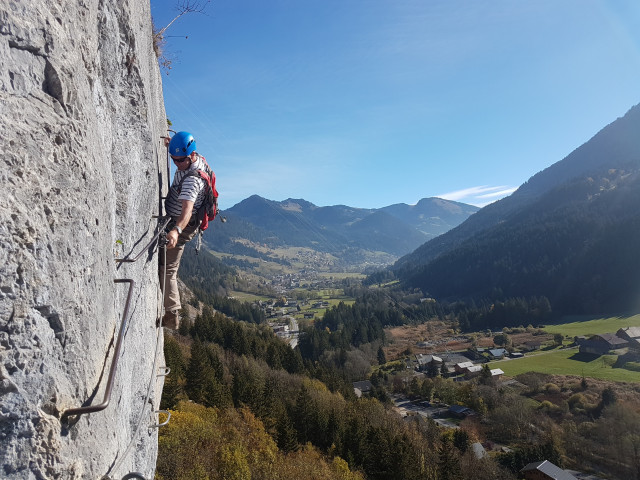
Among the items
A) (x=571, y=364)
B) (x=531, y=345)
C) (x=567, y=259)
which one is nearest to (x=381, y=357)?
(x=531, y=345)

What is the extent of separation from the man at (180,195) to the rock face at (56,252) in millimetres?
1479

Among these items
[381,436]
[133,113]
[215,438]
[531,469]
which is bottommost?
[531,469]

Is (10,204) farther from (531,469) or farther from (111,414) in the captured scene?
(531,469)

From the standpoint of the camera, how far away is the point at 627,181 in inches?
6998

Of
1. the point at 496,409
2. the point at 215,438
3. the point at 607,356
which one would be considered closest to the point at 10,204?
the point at 215,438

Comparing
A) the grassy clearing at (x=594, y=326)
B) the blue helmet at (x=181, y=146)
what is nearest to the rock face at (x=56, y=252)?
the blue helmet at (x=181, y=146)

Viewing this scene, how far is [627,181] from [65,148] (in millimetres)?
230344

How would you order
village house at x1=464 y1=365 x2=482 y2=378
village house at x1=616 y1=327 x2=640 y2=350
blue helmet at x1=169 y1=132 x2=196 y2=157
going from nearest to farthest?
1. blue helmet at x1=169 y1=132 x2=196 y2=157
2. village house at x1=464 y1=365 x2=482 y2=378
3. village house at x1=616 y1=327 x2=640 y2=350

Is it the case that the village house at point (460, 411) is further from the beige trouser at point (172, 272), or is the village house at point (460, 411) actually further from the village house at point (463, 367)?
the beige trouser at point (172, 272)

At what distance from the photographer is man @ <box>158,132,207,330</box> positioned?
18.3ft

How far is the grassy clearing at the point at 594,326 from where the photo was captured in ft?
316

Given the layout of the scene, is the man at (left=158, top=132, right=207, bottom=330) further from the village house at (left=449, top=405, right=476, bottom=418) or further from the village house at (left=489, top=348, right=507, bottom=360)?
the village house at (left=489, top=348, right=507, bottom=360)

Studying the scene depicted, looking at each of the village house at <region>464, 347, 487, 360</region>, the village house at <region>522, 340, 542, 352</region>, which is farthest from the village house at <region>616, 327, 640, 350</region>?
the village house at <region>464, 347, 487, 360</region>

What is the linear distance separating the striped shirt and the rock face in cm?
136
